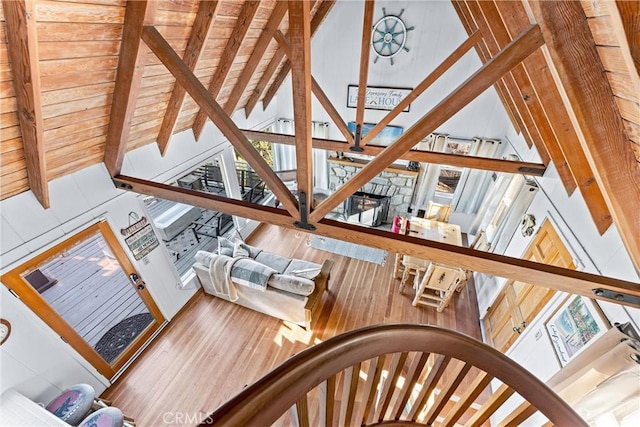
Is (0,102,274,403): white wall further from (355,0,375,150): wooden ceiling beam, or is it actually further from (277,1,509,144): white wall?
(277,1,509,144): white wall

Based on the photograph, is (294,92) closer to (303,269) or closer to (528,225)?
(303,269)

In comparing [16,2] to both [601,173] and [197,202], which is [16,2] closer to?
[197,202]

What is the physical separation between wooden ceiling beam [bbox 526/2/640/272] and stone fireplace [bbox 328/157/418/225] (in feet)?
14.3

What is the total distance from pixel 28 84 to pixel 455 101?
9.30 ft

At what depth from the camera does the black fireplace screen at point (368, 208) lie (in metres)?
6.16

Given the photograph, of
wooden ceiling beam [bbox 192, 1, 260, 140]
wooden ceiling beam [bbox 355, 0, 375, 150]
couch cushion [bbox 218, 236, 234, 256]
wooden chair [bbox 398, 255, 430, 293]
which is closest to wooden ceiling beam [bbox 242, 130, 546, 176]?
wooden ceiling beam [bbox 355, 0, 375, 150]

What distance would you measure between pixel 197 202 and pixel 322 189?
4.43m

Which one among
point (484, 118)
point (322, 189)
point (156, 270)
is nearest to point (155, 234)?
point (156, 270)

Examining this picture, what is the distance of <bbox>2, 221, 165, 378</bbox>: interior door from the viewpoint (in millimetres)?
2529

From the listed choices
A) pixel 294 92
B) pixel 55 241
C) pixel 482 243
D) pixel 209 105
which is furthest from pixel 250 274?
pixel 482 243

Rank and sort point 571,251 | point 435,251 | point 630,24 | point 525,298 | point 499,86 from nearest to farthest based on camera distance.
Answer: point 630,24
point 435,251
point 571,251
point 525,298
point 499,86

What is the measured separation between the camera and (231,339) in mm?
Result: 3732

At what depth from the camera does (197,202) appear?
253 centimetres

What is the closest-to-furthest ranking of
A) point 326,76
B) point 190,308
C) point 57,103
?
point 57,103 → point 190,308 → point 326,76
